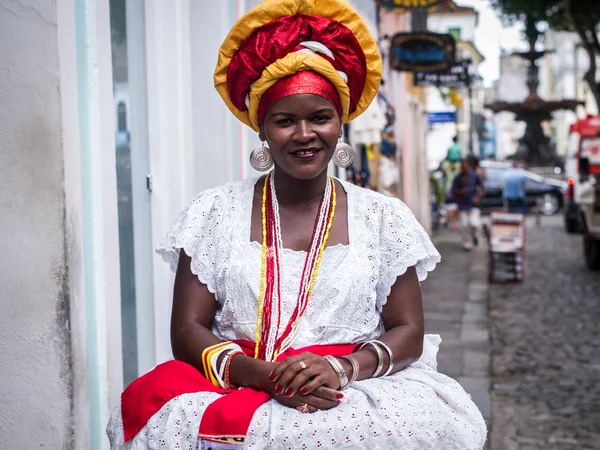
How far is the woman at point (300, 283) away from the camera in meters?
2.30

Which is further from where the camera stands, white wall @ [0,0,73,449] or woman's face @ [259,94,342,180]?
white wall @ [0,0,73,449]

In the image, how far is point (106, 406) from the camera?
138 inches

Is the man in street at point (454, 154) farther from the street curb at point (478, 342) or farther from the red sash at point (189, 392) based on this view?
the red sash at point (189, 392)

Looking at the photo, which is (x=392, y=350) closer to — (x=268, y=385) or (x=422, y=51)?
(x=268, y=385)

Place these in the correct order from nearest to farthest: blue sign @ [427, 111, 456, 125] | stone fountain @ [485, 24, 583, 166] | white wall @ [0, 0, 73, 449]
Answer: white wall @ [0, 0, 73, 449] → blue sign @ [427, 111, 456, 125] → stone fountain @ [485, 24, 583, 166]

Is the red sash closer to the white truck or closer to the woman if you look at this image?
the woman

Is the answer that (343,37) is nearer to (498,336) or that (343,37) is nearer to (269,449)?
(269,449)

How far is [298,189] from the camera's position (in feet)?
9.20

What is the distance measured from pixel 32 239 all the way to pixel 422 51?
426 inches

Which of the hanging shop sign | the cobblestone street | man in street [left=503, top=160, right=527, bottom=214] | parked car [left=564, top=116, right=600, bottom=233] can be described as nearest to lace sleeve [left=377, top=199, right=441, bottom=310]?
the cobblestone street

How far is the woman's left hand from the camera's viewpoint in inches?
90.0

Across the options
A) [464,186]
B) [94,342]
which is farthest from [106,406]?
[464,186]

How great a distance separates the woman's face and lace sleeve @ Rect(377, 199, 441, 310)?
0.28m

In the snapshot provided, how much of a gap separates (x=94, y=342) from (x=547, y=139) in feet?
124
